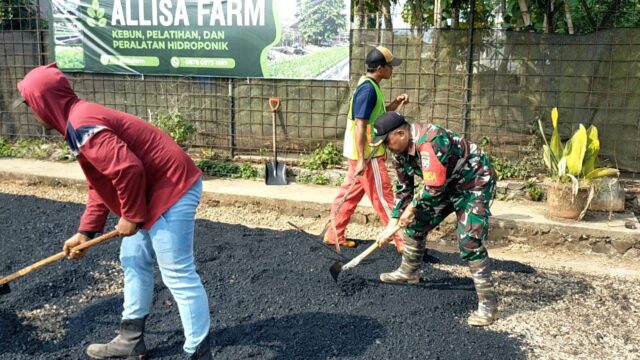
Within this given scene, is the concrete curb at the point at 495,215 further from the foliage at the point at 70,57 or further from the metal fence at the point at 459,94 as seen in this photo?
the foliage at the point at 70,57

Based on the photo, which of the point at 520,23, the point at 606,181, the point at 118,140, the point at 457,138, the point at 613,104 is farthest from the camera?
the point at 520,23

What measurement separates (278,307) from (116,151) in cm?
165

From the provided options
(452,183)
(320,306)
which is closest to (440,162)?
(452,183)

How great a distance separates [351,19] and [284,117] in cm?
153

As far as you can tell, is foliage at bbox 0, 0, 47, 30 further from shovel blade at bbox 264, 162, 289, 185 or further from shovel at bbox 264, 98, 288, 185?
shovel blade at bbox 264, 162, 289, 185

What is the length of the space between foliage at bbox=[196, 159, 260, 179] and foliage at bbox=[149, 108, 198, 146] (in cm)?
39

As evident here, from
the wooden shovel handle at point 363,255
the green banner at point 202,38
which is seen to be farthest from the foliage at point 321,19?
the wooden shovel handle at point 363,255

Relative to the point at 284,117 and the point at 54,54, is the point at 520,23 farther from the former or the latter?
the point at 54,54

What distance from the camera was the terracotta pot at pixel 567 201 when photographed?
5.31 meters

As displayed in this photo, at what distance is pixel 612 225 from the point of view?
208 inches

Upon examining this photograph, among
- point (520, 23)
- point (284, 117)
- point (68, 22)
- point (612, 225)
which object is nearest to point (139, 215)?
point (612, 225)

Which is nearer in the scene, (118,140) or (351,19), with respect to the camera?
(118,140)

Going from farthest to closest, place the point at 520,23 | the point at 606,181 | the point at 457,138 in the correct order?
the point at 520,23
the point at 606,181
the point at 457,138

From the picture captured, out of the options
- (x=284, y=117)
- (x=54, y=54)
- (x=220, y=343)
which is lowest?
(x=220, y=343)
